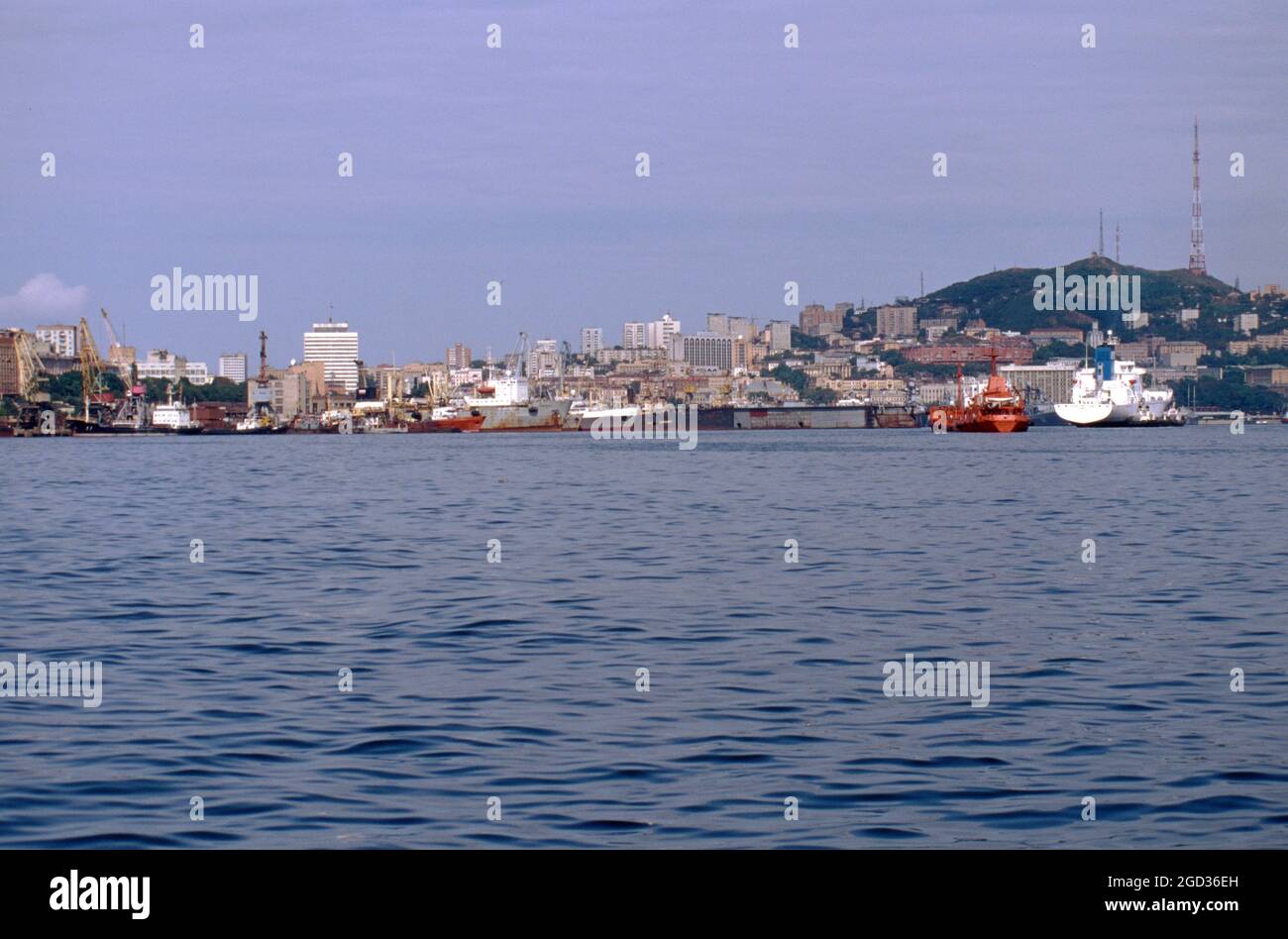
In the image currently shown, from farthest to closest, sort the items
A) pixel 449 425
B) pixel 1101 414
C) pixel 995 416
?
pixel 449 425
pixel 1101 414
pixel 995 416

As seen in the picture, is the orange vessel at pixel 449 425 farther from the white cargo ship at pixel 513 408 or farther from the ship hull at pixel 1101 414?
the ship hull at pixel 1101 414

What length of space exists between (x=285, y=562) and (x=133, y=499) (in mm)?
22763

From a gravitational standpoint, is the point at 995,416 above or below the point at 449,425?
above

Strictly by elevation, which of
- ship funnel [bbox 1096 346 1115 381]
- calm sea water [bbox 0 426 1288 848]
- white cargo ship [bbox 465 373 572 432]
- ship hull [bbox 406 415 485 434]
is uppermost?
ship funnel [bbox 1096 346 1115 381]

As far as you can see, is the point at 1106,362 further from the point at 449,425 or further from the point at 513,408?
the point at 449,425

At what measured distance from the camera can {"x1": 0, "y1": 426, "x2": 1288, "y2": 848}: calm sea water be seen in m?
8.86

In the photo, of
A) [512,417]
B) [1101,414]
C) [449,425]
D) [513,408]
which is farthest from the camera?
[449,425]

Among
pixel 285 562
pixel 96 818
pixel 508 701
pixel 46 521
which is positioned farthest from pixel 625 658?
pixel 46 521

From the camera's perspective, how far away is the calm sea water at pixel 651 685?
886cm

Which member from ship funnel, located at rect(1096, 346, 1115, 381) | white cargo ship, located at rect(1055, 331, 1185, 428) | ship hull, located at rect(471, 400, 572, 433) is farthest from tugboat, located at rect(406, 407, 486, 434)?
ship funnel, located at rect(1096, 346, 1115, 381)

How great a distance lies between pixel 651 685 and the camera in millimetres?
13086

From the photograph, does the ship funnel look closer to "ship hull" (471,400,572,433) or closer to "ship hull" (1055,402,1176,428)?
"ship hull" (1055,402,1176,428)

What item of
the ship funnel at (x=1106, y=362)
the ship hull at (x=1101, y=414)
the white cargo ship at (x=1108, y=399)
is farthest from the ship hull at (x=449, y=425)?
the ship funnel at (x=1106, y=362)

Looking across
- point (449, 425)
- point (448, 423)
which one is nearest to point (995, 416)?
point (449, 425)
